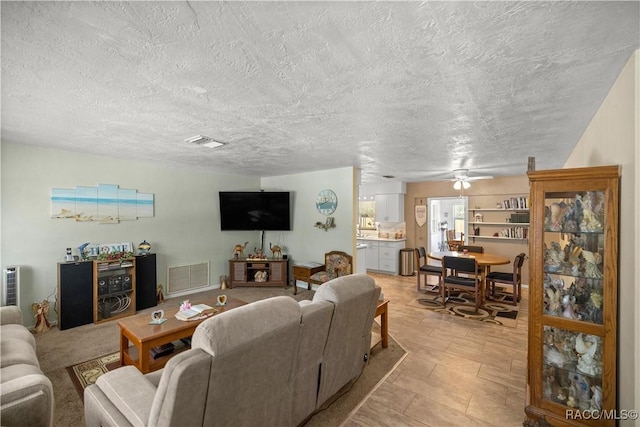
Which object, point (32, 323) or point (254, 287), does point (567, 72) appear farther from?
point (32, 323)

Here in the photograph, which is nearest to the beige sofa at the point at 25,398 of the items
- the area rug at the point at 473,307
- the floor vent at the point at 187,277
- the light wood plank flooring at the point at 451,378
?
the light wood plank flooring at the point at 451,378

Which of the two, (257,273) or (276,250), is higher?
(276,250)

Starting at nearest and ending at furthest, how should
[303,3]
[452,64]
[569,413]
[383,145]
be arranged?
[303,3], [452,64], [569,413], [383,145]

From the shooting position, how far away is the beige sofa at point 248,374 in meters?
1.22

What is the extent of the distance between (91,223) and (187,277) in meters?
1.77

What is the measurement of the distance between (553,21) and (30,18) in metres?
2.21

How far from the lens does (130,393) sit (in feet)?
4.69

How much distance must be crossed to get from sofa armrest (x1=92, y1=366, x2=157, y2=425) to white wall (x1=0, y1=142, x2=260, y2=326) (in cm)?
326

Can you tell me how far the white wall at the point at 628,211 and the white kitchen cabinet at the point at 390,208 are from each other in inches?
215

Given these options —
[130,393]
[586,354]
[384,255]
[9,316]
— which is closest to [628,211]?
[586,354]

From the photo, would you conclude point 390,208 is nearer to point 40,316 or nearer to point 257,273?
point 257,273

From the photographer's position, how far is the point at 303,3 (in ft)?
3.63

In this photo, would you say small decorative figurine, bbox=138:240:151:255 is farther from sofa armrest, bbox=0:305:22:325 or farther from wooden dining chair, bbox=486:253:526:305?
wooden dining chair, bbox=486:253:526:305

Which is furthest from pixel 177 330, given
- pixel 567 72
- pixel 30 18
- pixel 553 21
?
pixel 567 72
